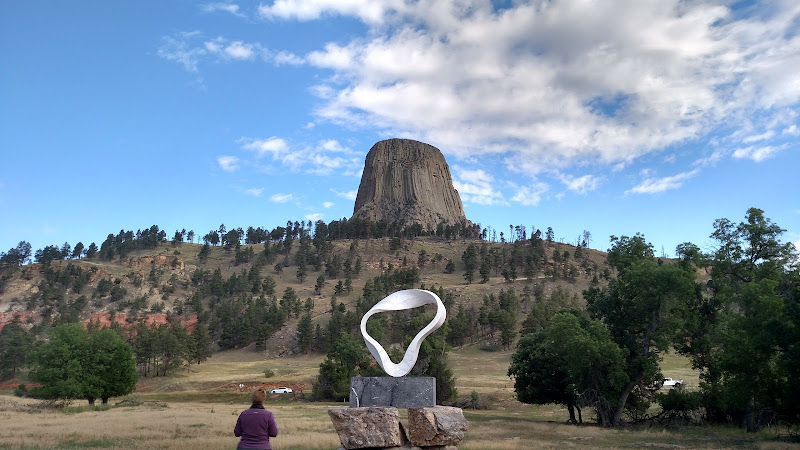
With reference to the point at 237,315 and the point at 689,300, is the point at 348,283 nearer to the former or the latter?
the point at 237,315

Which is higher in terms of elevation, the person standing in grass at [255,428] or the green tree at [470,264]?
the green tree at [470,264]

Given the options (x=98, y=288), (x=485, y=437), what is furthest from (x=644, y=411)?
(x=98, y=288)

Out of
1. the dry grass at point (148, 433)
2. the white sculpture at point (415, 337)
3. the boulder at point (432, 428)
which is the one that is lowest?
the dry grass at point (148, 433)

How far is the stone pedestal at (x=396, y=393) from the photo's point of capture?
1566cm

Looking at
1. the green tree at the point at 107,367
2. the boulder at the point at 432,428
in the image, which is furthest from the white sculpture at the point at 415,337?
the green tree at the point at 107,367

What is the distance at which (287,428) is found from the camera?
24.8 meters

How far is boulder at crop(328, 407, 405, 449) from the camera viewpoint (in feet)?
47.9

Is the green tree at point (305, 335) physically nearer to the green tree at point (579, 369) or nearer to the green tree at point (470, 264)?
the green tree at point (470, 264)

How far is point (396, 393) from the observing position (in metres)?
15.8

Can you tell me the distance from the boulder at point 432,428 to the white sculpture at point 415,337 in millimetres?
1843

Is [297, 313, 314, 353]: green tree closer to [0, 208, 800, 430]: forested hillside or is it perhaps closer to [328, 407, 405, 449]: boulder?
[0, 208, 800, 430]: forested hillside

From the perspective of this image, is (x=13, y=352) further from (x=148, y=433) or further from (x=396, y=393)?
(x=396, y=393)

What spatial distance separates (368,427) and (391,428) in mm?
620

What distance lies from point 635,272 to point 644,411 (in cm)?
856
